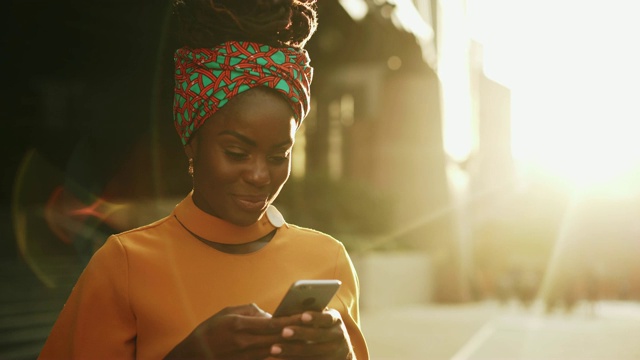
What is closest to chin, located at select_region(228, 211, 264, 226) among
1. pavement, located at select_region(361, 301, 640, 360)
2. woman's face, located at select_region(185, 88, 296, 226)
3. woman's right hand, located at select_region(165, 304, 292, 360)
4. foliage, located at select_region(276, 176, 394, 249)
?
woman's face, located at select_region(185, 88, 296, 226)

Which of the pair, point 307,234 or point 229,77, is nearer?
point 229,77

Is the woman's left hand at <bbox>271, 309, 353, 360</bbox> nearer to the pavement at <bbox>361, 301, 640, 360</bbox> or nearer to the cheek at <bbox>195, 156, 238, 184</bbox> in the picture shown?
the cheek at <bbox>195, 156, 238, 184</bbox>

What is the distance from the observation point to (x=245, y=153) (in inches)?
87.1

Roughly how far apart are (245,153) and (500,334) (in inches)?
484

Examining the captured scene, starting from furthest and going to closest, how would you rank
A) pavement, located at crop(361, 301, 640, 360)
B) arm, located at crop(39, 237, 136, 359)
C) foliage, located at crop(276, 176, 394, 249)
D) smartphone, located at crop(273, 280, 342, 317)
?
1. foliage, located at crop(276, 176, 394, 249)
2. pavement, located at crop(361, 301, 640, 360)
3. arm, located at crop(39, 237, 136, 359)
4. smartphone, located at crop(273, 280, 342, 317)

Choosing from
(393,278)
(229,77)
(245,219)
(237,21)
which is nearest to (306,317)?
(245,219)

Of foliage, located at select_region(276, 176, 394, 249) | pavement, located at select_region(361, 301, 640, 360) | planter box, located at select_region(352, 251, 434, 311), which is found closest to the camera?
pavement, located at select_region(361, 301, 640, 360)

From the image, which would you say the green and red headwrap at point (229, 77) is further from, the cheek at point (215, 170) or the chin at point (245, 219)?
the chin at point (245, 219)

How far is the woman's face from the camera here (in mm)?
2189

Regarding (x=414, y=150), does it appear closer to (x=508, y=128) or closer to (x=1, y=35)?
(x=1, y=35)

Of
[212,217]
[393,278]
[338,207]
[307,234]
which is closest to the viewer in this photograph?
[212,217]

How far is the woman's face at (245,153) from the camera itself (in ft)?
7.18

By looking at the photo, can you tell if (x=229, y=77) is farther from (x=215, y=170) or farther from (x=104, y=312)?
(x=104, y=312)

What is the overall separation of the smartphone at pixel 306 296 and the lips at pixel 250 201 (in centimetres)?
29
